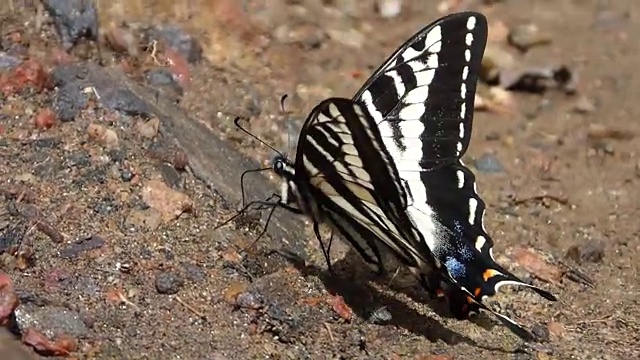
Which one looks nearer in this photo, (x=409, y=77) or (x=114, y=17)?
(x=409, y=77)

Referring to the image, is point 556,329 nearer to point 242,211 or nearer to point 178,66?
point 242,211

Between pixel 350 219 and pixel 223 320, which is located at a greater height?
pixel 350 219

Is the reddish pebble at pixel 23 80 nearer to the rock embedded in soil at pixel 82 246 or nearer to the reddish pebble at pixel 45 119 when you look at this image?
the reddish pebble at pixel 45 119

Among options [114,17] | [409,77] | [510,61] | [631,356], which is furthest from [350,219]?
[510,61]

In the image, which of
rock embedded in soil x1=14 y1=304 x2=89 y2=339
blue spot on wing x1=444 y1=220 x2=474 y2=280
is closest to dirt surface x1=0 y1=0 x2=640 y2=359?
rock embedded in soil x1=14 y1=304 x2=89 y2=339

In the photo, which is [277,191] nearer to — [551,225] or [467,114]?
[467,114]

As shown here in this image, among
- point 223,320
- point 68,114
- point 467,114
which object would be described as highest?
point 467,114

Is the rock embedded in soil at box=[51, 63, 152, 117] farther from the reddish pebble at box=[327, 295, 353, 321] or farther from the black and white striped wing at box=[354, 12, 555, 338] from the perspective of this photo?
the reddish pebble at box=[327, 295, 353, 321]
